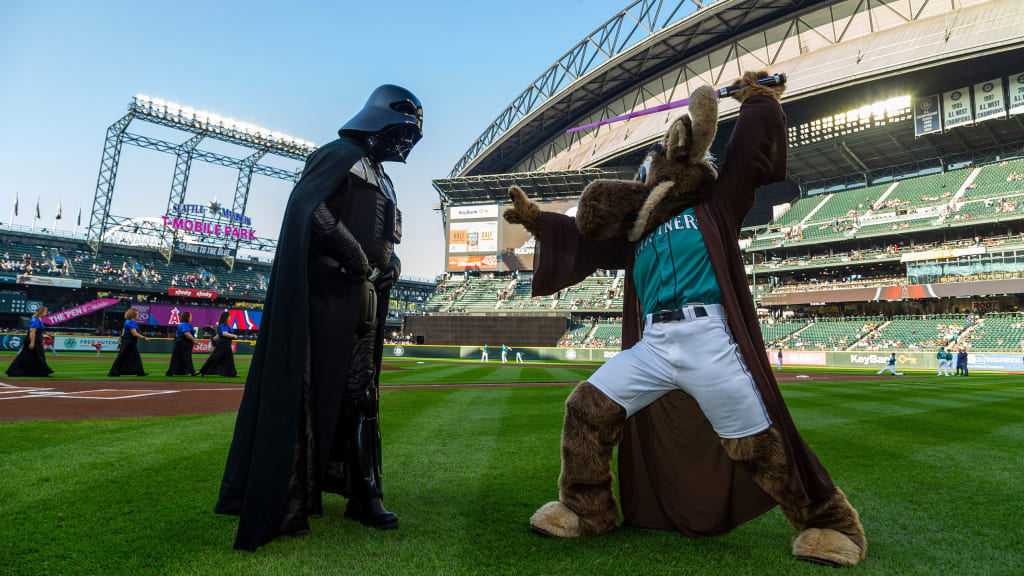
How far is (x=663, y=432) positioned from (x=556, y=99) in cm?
4427

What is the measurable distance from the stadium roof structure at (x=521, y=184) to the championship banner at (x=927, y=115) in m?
17.8

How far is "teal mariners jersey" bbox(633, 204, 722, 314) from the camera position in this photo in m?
2.42

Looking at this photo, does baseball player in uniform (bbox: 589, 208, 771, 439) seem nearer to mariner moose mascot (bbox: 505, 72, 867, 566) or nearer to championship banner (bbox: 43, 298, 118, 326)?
mariner moose mascot (bbox: 505, 72, 867, 566)

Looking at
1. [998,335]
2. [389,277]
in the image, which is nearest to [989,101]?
[998,335]

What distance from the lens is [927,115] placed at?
3192cm

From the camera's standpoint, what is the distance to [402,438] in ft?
17.5

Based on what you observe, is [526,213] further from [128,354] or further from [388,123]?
[128,354]

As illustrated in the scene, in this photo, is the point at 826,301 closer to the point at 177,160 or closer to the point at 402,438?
the point at 402,438

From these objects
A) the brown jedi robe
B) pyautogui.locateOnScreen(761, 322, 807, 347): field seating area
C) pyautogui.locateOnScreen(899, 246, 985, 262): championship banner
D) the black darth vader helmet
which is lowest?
the brown jedi robe

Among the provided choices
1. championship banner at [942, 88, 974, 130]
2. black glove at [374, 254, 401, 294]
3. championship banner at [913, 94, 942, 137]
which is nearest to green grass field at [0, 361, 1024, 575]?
black glove at [374, 254, 401, 294]

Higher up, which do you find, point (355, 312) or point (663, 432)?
point (355, 312)

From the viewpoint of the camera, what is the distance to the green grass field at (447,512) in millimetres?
2104

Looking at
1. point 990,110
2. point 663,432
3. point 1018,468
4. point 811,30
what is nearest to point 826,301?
point 990,110

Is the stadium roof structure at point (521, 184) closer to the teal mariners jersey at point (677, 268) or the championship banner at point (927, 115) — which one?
the championship banner at point (927, 115)
